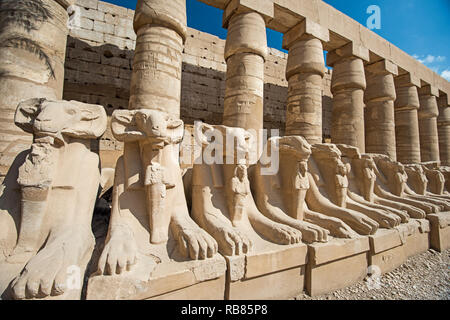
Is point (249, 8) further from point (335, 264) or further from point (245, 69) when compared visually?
point (335, 264)

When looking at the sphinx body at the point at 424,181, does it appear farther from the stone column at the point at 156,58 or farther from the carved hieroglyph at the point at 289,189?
the stone column at the point at 156,58

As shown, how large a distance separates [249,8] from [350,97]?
383 centimetres

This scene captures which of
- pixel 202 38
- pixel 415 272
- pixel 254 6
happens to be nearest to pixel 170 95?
pixel 254 6

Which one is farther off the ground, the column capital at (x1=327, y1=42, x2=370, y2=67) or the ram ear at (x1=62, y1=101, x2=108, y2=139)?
the column capital at (x1=327, y1=42, x2=370, y2=67)

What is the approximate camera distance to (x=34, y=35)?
3291 millimetres

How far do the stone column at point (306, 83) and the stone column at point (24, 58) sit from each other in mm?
4978

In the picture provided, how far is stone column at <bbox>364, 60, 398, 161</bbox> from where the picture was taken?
23.9 ft

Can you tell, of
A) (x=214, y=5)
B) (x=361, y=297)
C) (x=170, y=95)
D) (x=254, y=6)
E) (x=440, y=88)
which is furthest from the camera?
(x=440, y=88)

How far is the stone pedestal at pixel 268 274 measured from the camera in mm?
1656

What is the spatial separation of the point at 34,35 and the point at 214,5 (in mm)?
3767

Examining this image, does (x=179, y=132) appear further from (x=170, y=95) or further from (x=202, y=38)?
(x=202, y=38)

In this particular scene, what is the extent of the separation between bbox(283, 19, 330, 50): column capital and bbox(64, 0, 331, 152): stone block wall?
3035 mm

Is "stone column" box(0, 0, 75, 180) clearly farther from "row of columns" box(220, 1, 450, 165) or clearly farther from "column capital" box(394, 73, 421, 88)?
"column capital" box(394, 73, 421, 88)

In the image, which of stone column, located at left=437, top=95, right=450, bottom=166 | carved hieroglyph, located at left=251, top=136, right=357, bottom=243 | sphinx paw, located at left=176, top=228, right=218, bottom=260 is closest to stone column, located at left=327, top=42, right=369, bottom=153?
carved hieroglyph, located at left=251, top=136, right=357, bottom=243
